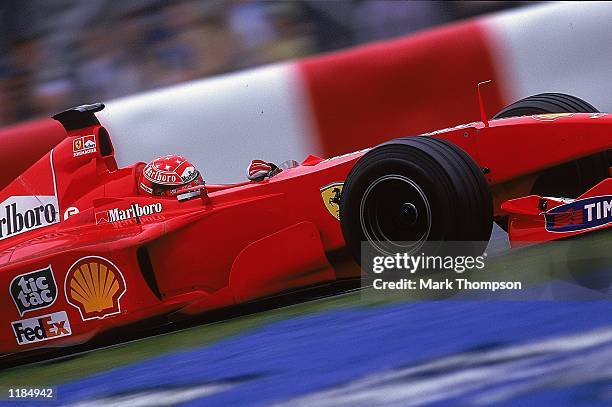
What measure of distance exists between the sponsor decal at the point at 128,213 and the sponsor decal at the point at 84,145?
1.57 feet

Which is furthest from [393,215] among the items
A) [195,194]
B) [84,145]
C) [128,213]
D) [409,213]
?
[84,145]

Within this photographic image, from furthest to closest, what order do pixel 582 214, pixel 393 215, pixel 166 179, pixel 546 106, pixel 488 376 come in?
pixel 166 179 → pixel 546 106 → pixel 393 215 → pixel 582 214 → pixel 488 376

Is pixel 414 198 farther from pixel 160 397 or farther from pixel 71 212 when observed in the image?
pixel 71 212

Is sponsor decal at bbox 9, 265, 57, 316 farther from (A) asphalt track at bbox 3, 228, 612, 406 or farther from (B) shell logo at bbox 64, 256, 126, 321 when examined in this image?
(A) asphalt track at bbox 3, 228, 612, 406

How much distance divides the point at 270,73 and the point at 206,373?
12.3 feet

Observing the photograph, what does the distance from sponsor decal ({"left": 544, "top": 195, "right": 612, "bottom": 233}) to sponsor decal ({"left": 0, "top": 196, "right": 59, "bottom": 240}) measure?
9.48ft

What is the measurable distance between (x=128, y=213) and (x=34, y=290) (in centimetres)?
64

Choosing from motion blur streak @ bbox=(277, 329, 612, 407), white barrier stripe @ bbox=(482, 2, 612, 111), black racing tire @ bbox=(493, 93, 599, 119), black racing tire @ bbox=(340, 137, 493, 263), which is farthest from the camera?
white barrier stripe @ bbox=(482, 2, 612, 111)

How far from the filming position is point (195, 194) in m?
5.66

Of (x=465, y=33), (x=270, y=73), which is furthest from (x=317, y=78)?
(x=465, y=33)

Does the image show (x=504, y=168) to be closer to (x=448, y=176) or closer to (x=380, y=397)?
(x=448, y=176)

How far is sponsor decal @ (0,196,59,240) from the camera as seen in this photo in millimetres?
6223

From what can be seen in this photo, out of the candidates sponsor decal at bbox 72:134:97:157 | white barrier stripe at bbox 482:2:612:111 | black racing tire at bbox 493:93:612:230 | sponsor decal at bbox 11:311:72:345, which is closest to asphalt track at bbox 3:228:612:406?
sponsor decal at bbox 11:311:72:345

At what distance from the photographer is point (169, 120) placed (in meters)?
7.93
